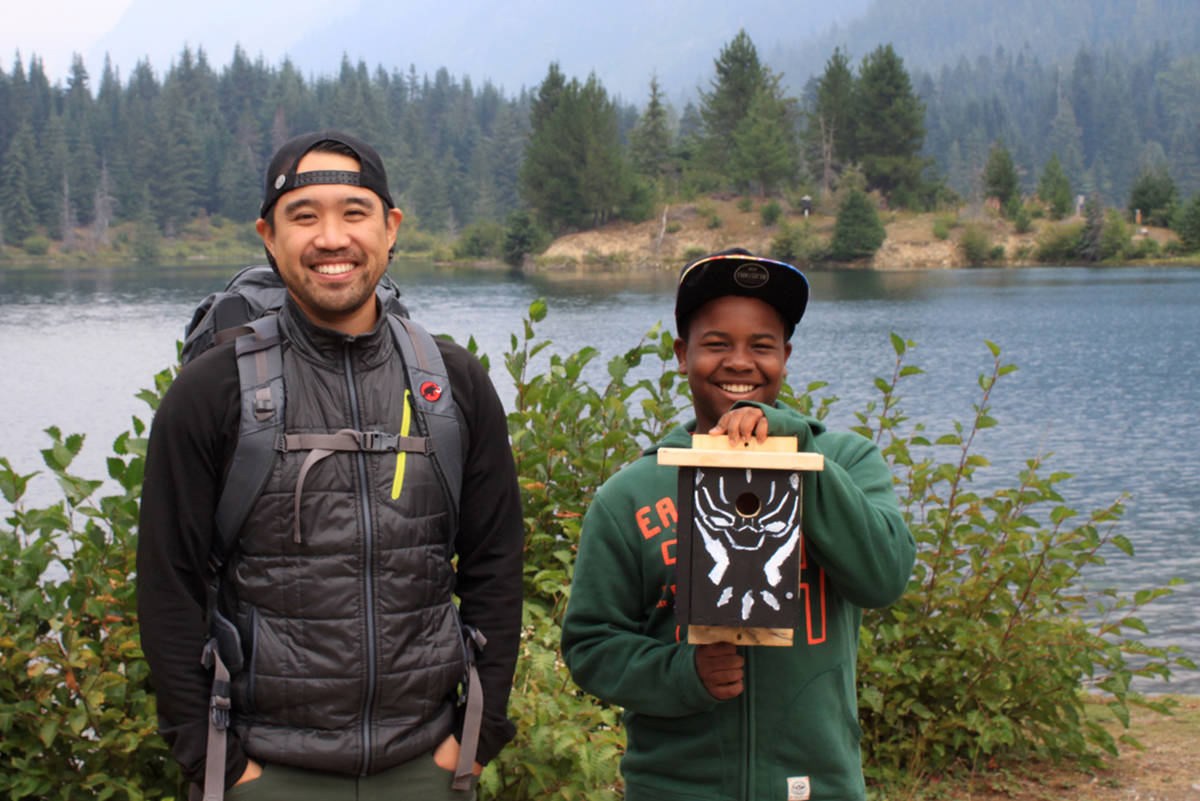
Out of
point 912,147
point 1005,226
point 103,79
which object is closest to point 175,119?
point 103,79

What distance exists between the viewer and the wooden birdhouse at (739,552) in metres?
2.03

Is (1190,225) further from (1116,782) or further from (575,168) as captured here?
(1116,782)

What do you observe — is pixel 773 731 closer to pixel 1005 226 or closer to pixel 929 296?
pixel 929 296

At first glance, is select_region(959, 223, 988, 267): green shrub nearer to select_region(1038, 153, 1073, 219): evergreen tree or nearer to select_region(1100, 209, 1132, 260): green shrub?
select_region(1100, 209, 1132, 260): green shrub

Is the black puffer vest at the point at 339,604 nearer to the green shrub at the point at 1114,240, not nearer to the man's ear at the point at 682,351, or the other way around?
the man's ear at the point at 682,351

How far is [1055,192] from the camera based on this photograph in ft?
237

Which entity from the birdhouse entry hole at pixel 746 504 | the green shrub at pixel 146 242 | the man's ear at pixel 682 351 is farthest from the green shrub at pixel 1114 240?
the green shrub at pixel 146 242

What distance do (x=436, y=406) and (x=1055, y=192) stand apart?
77.6m

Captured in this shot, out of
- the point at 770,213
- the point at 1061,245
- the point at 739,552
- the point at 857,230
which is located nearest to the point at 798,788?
the point at 739,552

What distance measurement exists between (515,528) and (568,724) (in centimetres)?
90

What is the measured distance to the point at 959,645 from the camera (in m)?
4.44

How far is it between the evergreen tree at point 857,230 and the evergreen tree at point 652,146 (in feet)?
77.8

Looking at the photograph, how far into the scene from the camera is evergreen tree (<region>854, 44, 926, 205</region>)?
76188mm

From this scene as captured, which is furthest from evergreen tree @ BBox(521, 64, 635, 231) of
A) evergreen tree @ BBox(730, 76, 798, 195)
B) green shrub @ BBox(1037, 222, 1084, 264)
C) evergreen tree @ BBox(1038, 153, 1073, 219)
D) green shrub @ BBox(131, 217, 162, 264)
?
green shrub @ BBox(131, 217, 162, 264)
